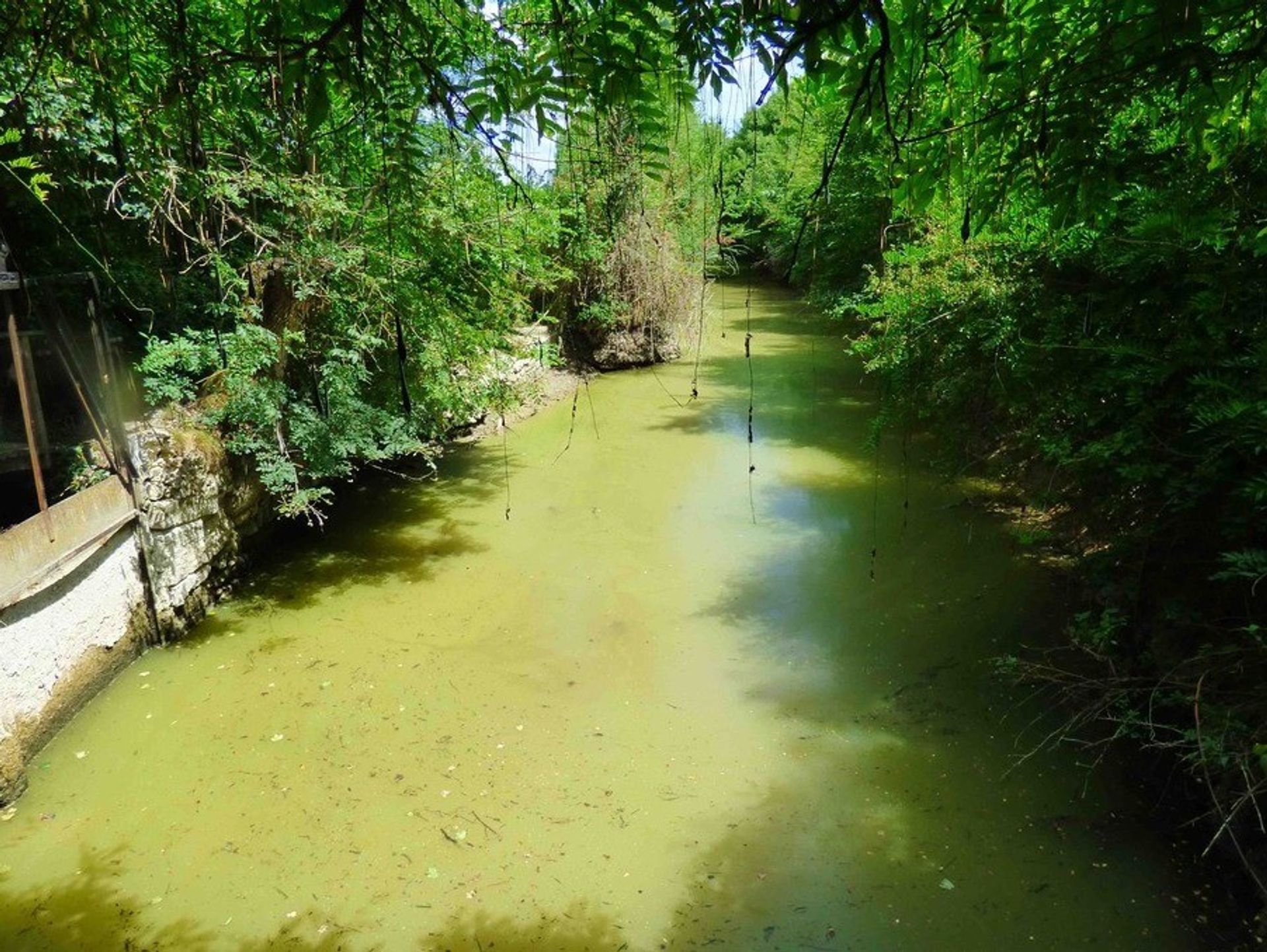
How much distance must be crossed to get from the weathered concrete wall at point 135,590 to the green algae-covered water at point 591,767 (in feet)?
0.51

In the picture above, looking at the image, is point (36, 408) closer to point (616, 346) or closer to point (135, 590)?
point (135, 590)

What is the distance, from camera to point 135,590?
464cm

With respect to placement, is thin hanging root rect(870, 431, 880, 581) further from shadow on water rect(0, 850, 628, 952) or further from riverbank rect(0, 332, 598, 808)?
shadow on water rect(0, 850, 628, 952)

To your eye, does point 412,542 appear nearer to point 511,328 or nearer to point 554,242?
point 511,328

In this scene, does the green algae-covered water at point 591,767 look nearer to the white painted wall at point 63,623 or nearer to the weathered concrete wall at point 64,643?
the weathered concrete wall at point 64,643

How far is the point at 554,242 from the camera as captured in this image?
8.35 metres

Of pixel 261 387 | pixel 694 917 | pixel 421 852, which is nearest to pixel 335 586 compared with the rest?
pixel 261 387

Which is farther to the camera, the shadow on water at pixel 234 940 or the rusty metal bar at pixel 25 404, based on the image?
the rusty metal bar at pixel 25 404

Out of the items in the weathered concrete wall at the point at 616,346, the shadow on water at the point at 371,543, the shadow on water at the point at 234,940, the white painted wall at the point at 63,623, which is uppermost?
the weathered concrete wall at the point at 616,346

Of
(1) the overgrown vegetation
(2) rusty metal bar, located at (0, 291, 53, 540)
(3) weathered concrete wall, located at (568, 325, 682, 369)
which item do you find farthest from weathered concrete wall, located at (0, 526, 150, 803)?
(3) weathered concrete wall, located at (568, 325, 682, 369)

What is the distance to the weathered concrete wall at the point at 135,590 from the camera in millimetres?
3797

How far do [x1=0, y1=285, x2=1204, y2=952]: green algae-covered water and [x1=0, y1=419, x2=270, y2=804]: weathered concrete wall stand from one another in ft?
0.51

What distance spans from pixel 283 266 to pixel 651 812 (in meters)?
4.09

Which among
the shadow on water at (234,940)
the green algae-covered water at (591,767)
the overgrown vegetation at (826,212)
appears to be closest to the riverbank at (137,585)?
the green algae-covered water at (591,767)
